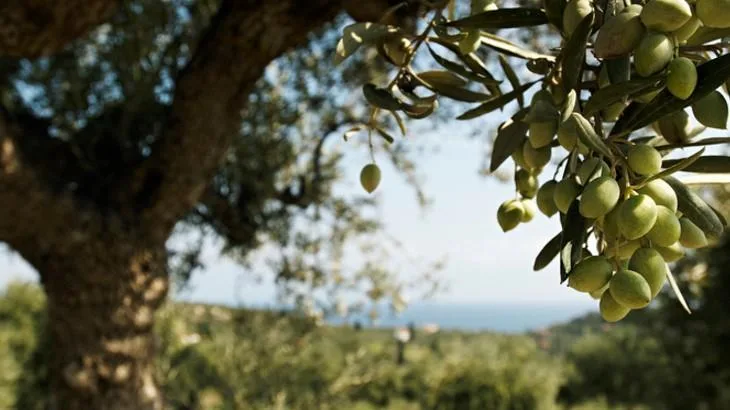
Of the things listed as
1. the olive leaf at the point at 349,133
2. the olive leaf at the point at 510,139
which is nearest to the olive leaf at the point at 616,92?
the olive leaf at the point at 510,139

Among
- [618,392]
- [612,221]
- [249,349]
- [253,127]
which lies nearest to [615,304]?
[612,221]

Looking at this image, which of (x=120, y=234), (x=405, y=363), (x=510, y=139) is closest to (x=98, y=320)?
(x=120, y=234)

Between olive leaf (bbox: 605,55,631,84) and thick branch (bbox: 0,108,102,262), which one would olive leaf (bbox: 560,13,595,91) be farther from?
thick branch (bbox: 0,108,102,262)

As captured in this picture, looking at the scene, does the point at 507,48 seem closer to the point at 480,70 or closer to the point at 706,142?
the point at 480,70

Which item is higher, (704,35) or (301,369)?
(301,369)

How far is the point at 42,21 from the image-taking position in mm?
1579

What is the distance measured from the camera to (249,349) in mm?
3055

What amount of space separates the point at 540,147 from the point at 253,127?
2051 mm

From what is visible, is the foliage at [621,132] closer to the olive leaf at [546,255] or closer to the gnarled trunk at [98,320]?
the olive leaf at [546,255]

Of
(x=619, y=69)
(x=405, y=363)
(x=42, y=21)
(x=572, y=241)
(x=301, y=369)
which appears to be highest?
(x=405, y=363)

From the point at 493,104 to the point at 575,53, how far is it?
5.0 inches

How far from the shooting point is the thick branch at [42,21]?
155 centimetres

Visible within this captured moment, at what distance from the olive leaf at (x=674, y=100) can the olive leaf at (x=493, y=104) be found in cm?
11

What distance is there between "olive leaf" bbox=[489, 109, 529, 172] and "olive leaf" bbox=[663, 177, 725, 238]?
0.45 feet
